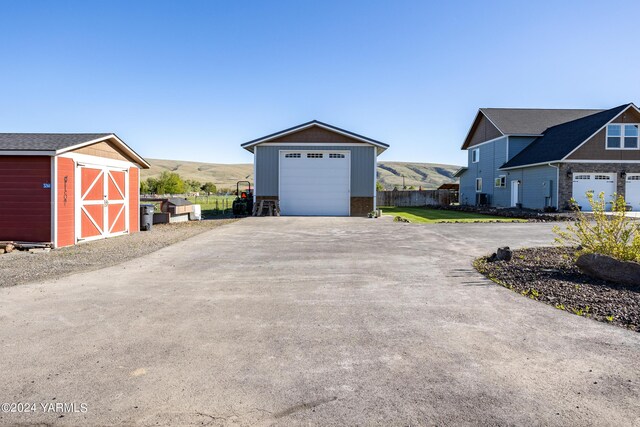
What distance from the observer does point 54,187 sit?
11211mm

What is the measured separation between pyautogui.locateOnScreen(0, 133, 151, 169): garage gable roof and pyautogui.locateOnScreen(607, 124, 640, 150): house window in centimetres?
2506

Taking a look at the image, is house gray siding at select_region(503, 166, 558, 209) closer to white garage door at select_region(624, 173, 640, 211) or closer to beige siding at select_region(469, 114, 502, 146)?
beige siding at select_region(469, 114, 502, 146)

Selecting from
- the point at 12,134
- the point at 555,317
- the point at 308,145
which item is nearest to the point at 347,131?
the point at 308,145

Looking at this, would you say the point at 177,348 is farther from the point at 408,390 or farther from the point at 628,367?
the point at 628,367

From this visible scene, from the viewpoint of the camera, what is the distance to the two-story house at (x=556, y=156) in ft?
78.8

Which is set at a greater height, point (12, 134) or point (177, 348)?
point (12, 134)

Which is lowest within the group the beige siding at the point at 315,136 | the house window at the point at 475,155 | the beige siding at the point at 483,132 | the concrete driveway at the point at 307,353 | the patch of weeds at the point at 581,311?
the concrete driveway at the point at 307,353

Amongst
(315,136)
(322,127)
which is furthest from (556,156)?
(315,136)

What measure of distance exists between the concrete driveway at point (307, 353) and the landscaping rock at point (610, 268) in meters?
1.81

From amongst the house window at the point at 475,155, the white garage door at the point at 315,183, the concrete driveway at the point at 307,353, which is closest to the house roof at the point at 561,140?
the house window at the point at 475,155

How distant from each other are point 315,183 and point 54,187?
44.6ft

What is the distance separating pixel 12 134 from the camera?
44.3ft

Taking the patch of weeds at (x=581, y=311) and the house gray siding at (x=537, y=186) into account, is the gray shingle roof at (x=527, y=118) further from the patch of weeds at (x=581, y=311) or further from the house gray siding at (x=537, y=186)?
the patch of weeds at (x=581, y=311)

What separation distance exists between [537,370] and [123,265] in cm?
784
